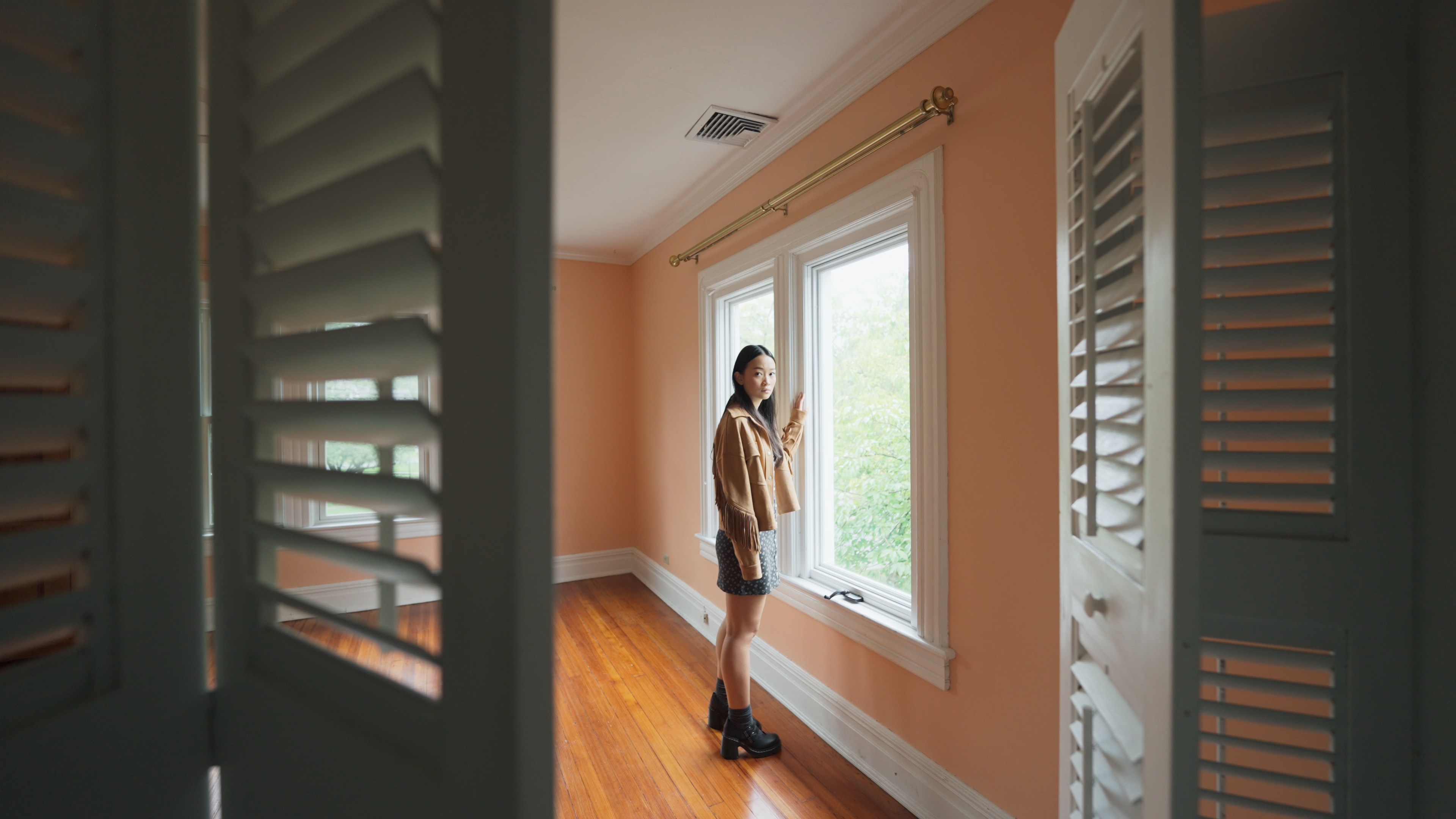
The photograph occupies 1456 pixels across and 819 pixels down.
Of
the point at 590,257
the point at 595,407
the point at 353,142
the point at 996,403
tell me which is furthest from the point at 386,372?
the point at 590,257

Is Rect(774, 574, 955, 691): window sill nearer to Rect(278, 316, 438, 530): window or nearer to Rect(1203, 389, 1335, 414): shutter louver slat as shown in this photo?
Rect(1203, 389, 1335, 414): shutter louver slat

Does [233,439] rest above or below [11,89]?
below

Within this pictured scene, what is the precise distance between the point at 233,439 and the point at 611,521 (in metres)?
4.72

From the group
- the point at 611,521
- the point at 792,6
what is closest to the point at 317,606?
the point at 792,6

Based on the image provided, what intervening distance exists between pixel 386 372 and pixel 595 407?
15.3ft

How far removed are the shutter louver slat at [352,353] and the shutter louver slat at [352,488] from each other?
2.7 inches

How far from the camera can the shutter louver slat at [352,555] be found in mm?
360

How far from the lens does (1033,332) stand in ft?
5.37

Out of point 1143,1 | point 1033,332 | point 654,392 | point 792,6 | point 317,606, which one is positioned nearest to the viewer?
point 317,606

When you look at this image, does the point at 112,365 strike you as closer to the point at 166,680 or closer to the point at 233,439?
the point at 233,439

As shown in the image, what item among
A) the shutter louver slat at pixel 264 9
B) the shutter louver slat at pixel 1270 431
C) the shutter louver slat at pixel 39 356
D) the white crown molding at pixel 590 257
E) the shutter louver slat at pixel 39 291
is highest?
the white crown molding at pixel 590 257

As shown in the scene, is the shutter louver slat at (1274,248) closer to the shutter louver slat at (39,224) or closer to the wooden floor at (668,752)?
the shutter louver slat at (39,224)

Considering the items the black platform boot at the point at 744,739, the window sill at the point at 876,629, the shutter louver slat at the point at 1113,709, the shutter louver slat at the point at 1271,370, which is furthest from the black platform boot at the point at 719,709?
the shutter louver slat at the point at 1271,370

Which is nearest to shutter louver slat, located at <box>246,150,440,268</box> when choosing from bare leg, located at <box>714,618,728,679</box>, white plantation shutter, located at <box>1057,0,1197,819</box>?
white plantation shutter, located at <box>1057,0,1197,819</box>
